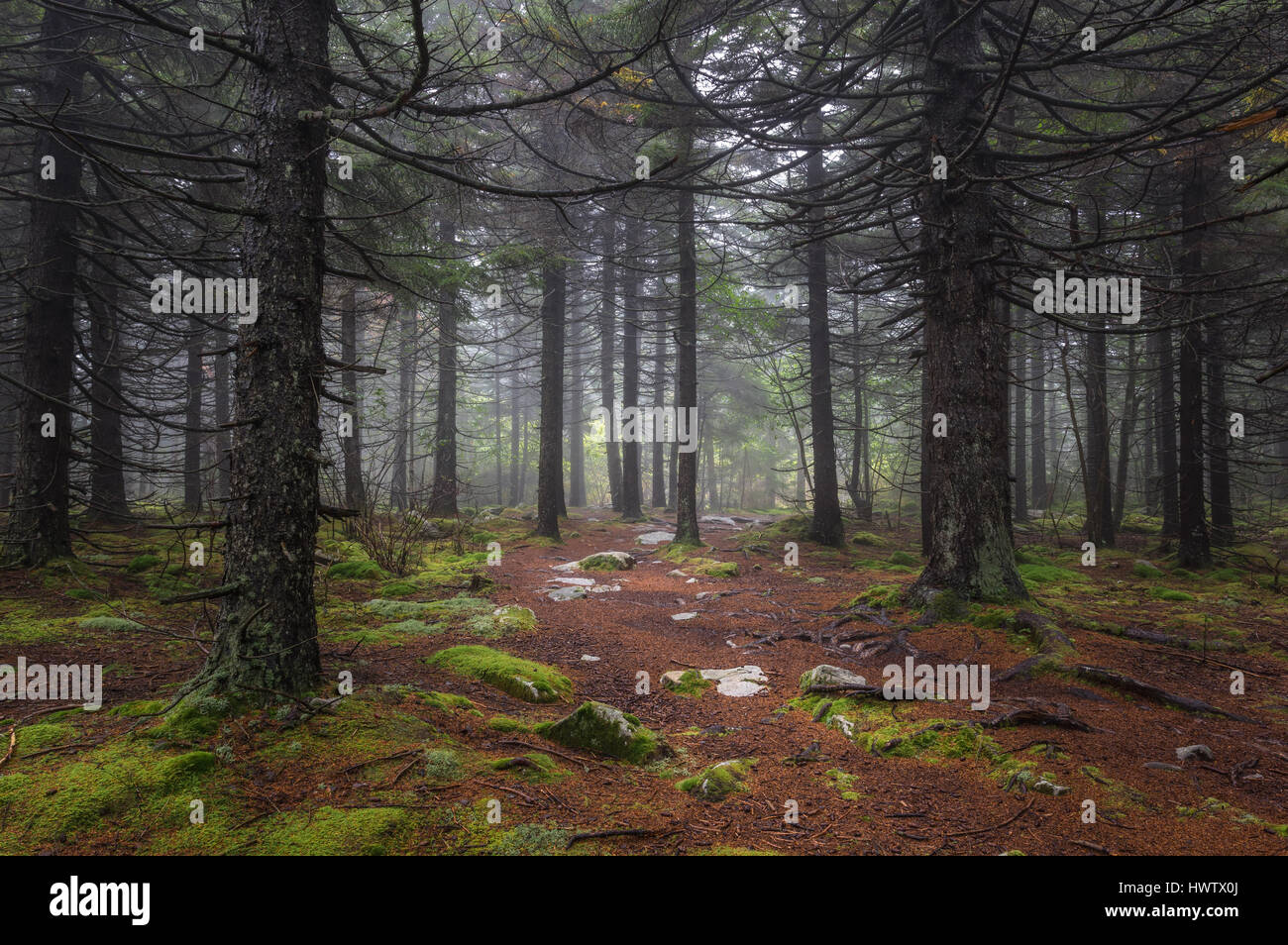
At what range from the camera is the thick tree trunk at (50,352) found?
7195 mm

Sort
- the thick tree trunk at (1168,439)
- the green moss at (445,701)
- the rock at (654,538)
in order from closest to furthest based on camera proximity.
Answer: the green moss at (445,701) → the thick tree trunk at (1168,439) → the rock at (654,538)

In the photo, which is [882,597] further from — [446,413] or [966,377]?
[446,413]

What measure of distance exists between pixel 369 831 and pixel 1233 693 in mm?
6720

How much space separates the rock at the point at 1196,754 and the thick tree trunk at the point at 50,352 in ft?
35.8

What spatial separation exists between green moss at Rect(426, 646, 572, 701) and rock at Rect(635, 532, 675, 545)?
1040 cm

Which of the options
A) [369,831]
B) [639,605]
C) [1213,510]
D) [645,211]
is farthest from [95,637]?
[1213,510]

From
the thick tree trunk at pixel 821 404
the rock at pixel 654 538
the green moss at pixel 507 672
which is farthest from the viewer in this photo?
the rock at pixel 654 538

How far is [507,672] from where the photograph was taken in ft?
17.1

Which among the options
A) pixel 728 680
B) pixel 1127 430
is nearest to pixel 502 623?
pixel 728 680

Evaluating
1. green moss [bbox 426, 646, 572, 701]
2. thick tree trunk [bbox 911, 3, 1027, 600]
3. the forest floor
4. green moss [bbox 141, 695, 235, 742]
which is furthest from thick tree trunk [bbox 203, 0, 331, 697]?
thick tree trunk [bbox 911, 3, 1027, 600]

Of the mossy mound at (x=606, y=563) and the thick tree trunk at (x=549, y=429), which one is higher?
the thick tree trunk at (x=549, y=429)

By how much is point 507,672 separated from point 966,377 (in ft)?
19.5

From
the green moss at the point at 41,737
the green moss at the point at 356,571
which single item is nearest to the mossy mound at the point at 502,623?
the green moss at the point at 356,571

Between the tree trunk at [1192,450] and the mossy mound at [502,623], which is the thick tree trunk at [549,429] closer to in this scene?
the mossy mound at [502,623]
